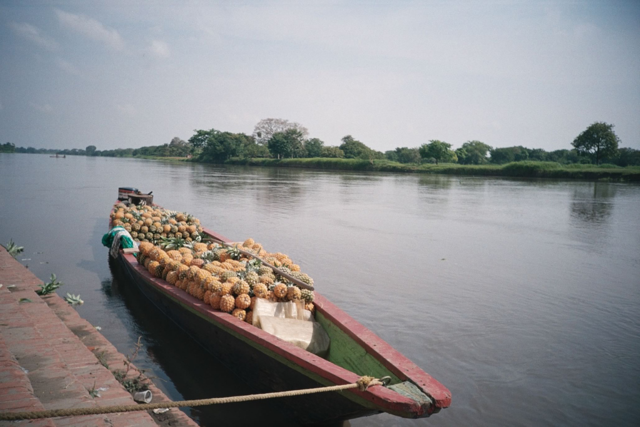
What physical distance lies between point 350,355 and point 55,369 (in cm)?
263

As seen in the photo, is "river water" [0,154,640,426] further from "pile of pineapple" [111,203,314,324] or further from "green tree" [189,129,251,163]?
"green tree" [189,129,251,163]

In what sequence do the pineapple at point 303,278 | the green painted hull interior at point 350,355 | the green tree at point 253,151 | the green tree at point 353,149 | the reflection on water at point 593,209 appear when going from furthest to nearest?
the green tree at point 253,151
the green tree at point 353,149
the reflection on water at point 593,209
the pineapple at point 303,278
the green painted hull interior at point 350,355

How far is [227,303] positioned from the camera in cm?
466

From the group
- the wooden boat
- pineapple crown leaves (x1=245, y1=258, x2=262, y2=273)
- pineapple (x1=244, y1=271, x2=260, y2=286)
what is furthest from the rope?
pineapple crown leaves (x1=245, y1=258, x2=262, y2=273)

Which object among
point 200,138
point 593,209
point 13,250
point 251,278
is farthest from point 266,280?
point 200,138

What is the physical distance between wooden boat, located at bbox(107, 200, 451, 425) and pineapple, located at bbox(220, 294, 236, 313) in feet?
0.22

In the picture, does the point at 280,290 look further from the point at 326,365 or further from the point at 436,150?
the point at 436,150

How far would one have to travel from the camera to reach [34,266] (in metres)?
8.99

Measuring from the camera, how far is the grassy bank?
46.3 meters

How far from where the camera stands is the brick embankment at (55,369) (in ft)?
10.0

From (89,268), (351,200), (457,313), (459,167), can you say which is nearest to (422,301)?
(457,313)

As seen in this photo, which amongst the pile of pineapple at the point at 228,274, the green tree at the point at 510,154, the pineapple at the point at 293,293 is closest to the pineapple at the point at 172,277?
the pile of pineapple at the point at 228,274

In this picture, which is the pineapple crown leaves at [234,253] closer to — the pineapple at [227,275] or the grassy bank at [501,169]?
the pineapple at [227,275]

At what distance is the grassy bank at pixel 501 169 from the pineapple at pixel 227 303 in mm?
51645
